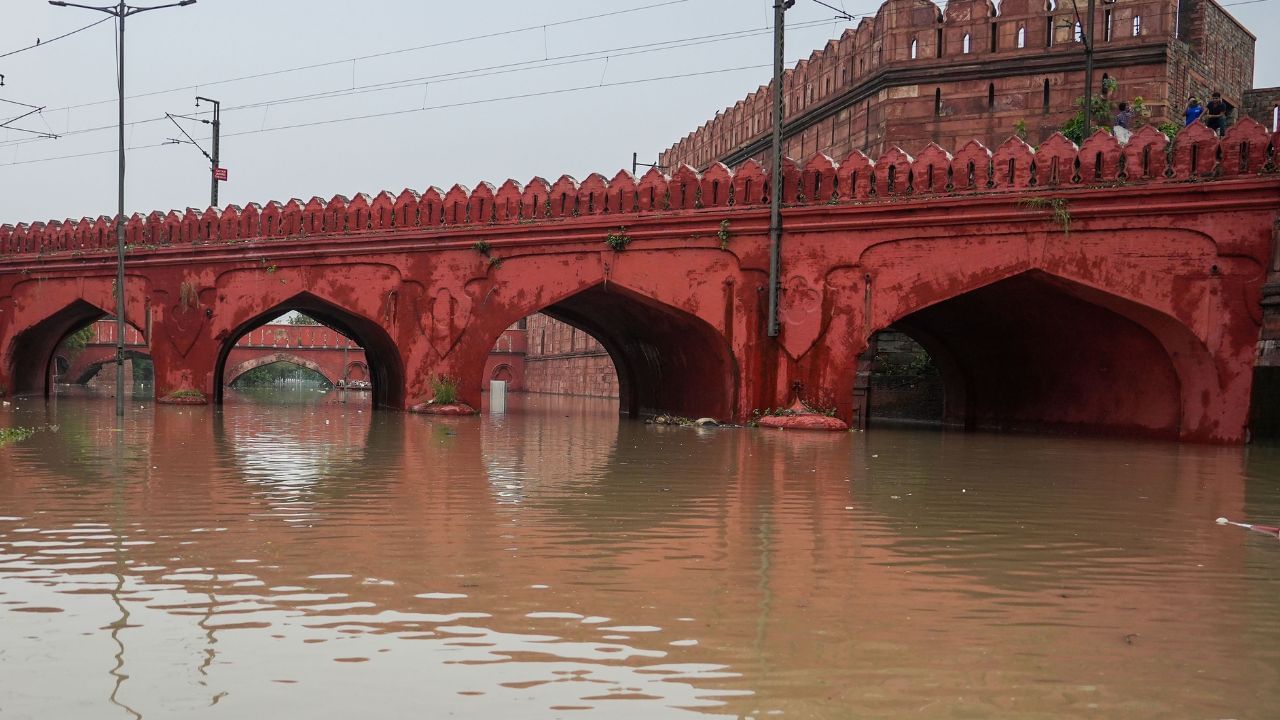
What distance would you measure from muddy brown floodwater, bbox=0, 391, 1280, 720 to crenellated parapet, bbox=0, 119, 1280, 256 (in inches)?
241

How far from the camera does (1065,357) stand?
15516 mm

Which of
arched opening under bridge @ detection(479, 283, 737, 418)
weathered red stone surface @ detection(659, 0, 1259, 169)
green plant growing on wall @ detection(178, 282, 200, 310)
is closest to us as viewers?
arched opening under bridge @ detection(479, 283, 737, 418)

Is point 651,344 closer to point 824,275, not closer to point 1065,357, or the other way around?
point 824,275

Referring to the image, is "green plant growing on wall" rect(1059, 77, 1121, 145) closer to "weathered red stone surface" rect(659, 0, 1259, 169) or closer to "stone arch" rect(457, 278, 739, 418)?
"weathered red stone surface" rect(659, 0, 1259, 169)

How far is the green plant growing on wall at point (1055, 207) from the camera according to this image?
13.1 metres

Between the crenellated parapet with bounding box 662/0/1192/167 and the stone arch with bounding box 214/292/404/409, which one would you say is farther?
the crenellated parapet with bounding box 662/0/1192/167

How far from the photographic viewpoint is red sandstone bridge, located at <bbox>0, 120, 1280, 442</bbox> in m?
12.8

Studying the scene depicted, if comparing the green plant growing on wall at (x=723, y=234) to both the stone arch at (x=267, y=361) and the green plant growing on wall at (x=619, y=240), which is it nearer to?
the green plant growing on wall at (x=619, y=240)

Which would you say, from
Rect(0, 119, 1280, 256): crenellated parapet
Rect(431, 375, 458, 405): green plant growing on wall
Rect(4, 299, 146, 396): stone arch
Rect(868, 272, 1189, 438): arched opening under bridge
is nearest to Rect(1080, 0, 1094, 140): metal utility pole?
Rect(0, 119, 1280, 256): crenellated parapet

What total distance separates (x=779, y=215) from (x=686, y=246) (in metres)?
1.37

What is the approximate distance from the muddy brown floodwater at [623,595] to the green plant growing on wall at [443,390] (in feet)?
28.6

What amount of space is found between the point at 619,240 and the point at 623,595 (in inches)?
462

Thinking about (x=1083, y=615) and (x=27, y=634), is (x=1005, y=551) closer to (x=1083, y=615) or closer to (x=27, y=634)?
(x=1083, y=615)

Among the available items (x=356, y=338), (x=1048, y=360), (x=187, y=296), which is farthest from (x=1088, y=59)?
(x=187, y=296)
